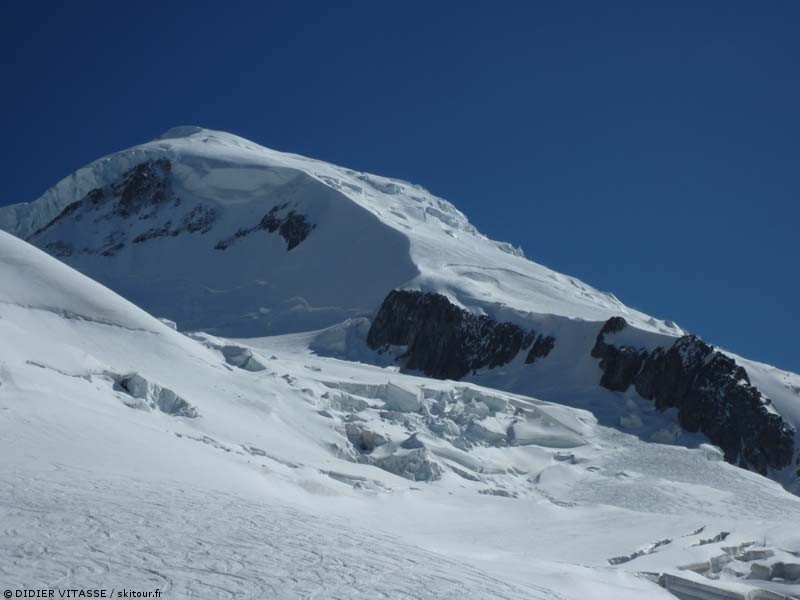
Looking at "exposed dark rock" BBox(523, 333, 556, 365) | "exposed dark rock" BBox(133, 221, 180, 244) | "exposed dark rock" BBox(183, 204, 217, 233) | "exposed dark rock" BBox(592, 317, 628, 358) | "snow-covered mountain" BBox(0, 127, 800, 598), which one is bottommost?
"snow-covered mountain" BBox(0, 127, 800, 598)

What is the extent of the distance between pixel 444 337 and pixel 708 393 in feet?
48.7

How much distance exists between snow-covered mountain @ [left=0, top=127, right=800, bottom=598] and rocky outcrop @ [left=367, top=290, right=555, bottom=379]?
0.45 ft

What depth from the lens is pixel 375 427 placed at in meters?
A: 30.1

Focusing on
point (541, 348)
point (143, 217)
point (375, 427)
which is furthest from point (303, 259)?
point (375, 427)

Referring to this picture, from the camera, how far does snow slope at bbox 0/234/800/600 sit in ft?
40.1

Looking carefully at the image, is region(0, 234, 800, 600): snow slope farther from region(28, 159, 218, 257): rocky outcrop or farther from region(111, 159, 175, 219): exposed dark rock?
region(111, 159, 175, 219): exposed dark rock

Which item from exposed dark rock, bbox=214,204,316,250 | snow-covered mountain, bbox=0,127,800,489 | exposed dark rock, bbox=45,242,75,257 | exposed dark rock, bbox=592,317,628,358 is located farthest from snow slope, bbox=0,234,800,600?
exposed dark rock, bbox=45,242,75,257

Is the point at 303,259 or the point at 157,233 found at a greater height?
the point at 157,233

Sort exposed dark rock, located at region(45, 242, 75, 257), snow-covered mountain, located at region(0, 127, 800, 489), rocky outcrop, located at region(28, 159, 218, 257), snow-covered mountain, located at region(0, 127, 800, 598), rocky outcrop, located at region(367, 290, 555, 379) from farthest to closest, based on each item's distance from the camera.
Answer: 1. exposed dark rock, located at region(45, 242, 75, 257)
2. rocky outcrop, located at region(28, 159, 218, 257)
3. rocky outcrop, located at region(367, 290, 555, 379)
4. snow-covered mountain, located at region(0, 127, 800, 489)
5. snow-covered mountain, located at region(0, 127, 800, 598)

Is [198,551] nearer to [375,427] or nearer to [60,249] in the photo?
[375,427]

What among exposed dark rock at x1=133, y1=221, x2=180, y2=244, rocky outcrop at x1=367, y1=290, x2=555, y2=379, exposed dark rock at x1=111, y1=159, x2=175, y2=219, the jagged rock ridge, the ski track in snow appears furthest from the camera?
exposed dark rock at x1=111, y1=159, x2=175, y2=219

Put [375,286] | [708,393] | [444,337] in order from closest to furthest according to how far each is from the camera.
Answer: [708,393] < [444,337] < [375,286]

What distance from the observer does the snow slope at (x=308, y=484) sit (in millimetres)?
12227

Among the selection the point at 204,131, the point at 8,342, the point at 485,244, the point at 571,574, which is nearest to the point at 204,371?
the point at 8,342
